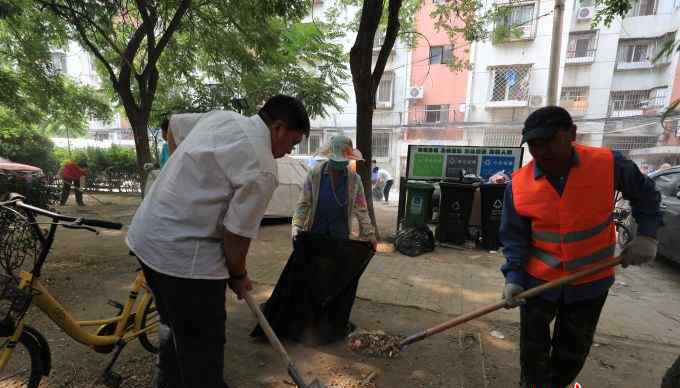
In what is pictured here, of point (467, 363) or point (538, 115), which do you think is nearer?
point (538, 115)

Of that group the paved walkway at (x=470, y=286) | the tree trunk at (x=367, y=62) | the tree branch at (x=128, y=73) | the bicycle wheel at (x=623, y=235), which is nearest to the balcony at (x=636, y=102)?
the bicycle wheel at (x=623, y=235)

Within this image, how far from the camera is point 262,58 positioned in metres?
9.09

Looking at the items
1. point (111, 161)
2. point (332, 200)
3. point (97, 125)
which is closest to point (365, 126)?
point (332, 200)

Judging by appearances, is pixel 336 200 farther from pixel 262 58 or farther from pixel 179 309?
pixel 262 58

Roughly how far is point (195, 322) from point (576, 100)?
19.9 m

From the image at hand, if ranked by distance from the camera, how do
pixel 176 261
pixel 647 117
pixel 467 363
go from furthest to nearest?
pixel 647 117
pixel 467 363
pixel 176 261

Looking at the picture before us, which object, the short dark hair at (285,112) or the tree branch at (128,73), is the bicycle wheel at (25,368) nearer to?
the short dark hair at (285,112)

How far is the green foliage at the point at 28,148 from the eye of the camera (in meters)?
14.1

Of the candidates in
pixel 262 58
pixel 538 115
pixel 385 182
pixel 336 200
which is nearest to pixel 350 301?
pixel 336 200

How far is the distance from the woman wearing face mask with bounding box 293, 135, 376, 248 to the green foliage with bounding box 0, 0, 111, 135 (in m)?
7.67

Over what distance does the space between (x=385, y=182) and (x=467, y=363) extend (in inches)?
474

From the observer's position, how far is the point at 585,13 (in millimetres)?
15977

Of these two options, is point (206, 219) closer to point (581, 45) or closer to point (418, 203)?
point (418, 203)

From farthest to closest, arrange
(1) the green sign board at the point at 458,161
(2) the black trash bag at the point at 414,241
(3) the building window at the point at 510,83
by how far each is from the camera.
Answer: (3) the building window at the point at 510,83
(1) the green sign board at the point at 458,161
(2) the black trash bag at the point at 414,241
